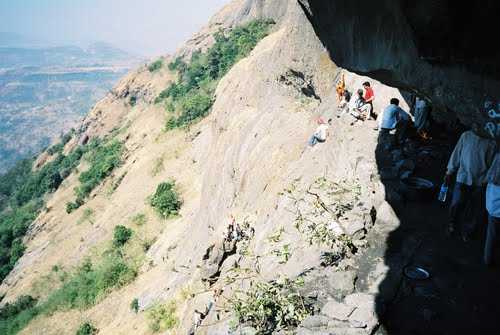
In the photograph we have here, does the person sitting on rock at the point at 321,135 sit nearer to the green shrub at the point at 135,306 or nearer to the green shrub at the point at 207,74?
the green shrub at the point at 135,306

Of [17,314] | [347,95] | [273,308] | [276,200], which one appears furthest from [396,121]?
[17,314]

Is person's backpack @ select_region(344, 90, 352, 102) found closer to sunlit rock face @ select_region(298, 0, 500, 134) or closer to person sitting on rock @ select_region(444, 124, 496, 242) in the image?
sunlit rock face @ select_region(298, 0, 500, 134)

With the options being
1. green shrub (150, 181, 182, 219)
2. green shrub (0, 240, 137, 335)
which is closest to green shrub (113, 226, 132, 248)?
green shrub (0, 240, 137, 335)

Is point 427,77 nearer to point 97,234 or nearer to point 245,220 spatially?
point 245,220

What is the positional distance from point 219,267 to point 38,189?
1872 inches

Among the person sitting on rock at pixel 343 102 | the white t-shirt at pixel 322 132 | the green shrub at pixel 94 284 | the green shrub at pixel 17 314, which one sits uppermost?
the person sitting on rock at pixel 343 102

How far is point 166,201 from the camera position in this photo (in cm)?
2261

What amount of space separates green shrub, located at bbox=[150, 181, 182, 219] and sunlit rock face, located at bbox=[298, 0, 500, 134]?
1747 cm

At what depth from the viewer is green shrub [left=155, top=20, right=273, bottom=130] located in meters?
32.5

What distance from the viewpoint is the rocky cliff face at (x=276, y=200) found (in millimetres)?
5445

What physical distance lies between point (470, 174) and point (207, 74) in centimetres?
3718

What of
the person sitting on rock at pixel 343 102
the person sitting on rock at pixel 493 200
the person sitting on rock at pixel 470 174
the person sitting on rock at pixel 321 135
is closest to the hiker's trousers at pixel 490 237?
the person sitting on rock at pixel 493 200

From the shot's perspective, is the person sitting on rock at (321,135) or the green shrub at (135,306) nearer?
the person sitting on rock at (321,135)

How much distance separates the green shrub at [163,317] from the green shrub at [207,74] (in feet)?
69.0
